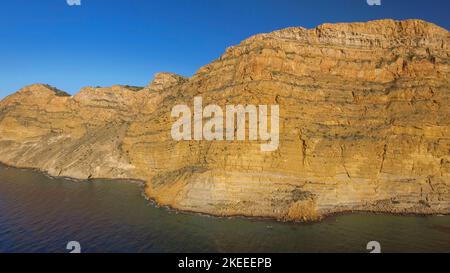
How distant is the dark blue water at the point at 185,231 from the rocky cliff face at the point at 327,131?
254 cm

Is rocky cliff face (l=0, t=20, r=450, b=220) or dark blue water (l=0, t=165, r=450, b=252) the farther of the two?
rocky cliff face (l=0, t=20, r=450, b=220)

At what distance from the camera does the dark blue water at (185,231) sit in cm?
3084

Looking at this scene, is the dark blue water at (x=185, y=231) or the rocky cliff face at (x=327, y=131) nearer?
the dark blue water at (x=185, y=231)

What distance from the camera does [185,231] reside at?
1357 inches

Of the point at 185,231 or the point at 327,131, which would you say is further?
the point at 327,131

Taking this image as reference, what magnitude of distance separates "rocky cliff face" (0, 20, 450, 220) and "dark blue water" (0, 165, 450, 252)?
8.35 ft

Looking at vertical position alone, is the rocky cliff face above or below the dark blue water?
above

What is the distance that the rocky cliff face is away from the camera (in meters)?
40.3

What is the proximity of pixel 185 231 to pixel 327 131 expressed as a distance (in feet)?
68.0

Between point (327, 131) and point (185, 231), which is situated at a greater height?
point (327, 131)

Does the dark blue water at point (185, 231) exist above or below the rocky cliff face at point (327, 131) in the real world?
below

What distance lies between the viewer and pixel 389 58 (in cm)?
4850
